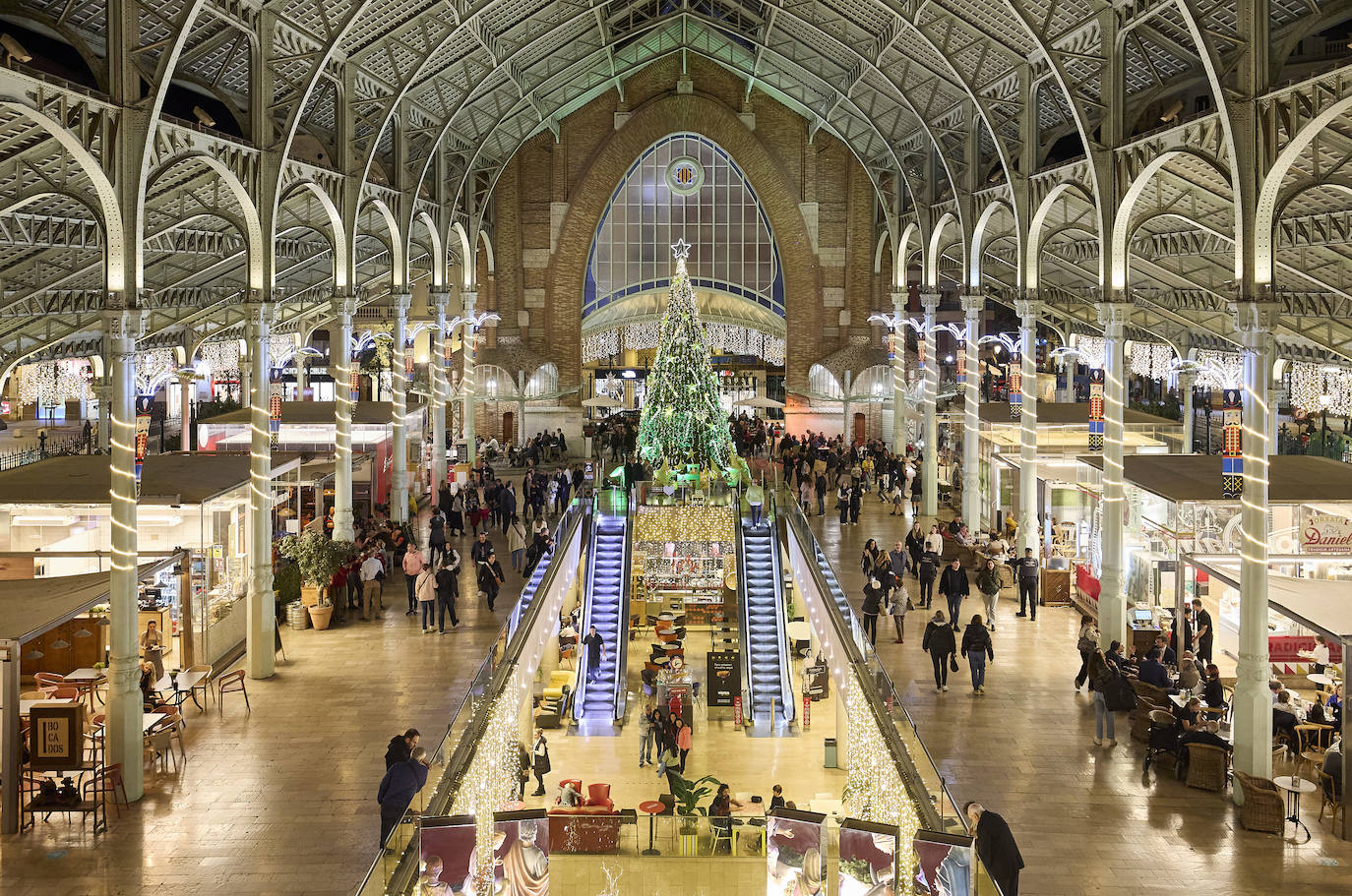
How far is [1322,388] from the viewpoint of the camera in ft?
116

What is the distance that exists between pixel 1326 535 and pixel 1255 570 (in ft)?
12.6

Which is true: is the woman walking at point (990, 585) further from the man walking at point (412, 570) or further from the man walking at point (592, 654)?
the man walking at point (412, 570)

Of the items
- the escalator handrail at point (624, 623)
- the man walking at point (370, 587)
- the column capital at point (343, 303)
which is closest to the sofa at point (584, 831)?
the escalator handrail at point (624, 623)

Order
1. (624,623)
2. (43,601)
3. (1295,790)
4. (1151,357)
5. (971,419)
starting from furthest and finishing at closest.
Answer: (1151,357) < (971,419) < (624,623) < (43,601) < (1295,790)

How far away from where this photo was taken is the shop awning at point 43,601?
11.6 m

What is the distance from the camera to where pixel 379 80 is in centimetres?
2392

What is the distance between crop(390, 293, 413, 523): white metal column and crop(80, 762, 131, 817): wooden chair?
14720 millimetres

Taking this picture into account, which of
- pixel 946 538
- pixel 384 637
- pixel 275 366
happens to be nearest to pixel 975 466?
pixel 946 538

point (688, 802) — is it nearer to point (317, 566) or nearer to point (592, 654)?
point (592, 654)

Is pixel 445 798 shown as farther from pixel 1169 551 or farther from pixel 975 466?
pixel 975 466

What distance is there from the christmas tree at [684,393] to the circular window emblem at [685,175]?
52.0 ft

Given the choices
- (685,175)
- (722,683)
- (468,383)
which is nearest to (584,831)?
(722,683)

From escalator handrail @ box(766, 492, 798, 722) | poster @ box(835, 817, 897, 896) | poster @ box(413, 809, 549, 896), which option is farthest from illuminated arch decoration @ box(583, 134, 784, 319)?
poster @ box(835, 817, 897, 896)

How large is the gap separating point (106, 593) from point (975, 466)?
708 inches
